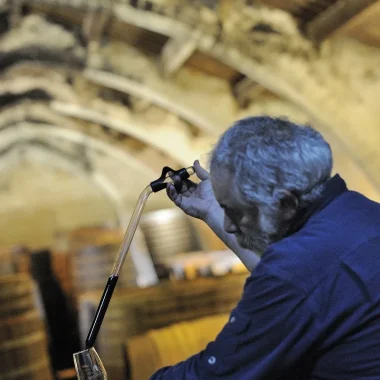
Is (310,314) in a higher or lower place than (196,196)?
lower

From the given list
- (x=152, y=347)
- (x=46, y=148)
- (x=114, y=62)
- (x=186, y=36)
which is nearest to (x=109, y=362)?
(x=152, y=347)

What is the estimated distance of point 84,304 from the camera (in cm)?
396

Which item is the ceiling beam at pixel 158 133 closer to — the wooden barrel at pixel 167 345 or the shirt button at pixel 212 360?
the wooden barrel at pixel 167 345

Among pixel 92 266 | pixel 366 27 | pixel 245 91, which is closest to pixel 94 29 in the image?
pixel 245 91

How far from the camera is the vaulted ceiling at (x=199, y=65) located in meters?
4.24

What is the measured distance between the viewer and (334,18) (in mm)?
4141

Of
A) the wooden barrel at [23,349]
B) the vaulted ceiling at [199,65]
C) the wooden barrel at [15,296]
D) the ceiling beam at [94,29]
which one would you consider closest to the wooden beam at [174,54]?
the vaulted ceiling at [199,65]

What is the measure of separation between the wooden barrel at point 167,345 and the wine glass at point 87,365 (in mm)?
1585

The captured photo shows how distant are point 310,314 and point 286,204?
0.73 ft

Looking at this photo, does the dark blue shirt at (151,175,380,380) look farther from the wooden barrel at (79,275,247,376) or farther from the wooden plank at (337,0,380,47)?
the wooden plank at (337,0,380,47)

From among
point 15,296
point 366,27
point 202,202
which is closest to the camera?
point 202,202

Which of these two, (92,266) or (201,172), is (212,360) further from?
(92,266)

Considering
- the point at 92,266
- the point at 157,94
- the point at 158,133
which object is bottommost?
the point at 92,266

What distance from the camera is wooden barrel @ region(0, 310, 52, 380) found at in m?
3.11
